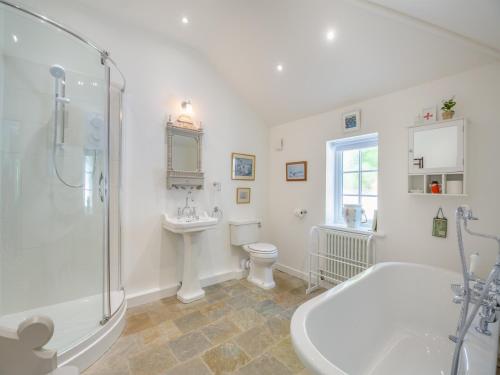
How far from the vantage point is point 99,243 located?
2158mm

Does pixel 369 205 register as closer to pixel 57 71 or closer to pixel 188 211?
pixel 188 211

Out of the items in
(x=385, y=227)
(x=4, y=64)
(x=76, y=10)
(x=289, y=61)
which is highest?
(x=76, y=10)

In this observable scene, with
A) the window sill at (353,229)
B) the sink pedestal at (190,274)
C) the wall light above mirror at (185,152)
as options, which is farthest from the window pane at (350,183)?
the sink pedestal at (190,274)

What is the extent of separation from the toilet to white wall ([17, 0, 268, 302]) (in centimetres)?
19

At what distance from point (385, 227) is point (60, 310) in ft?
9.98

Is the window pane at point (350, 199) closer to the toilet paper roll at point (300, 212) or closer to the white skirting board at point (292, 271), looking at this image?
the toilet paper roll at point (300, 212)

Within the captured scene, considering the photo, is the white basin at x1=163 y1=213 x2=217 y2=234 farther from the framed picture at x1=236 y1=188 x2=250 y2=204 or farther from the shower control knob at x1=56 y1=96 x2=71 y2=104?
the shower control knob at x1=56 y1=96 x2=71 y2=104

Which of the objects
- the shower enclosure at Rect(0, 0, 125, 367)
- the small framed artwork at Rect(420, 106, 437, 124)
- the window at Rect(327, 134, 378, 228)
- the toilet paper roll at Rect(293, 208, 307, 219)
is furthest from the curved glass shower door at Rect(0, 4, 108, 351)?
the small framed artwork at Rect(420, 106, 437, 124)

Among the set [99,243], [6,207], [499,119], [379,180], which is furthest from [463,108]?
[6,207]

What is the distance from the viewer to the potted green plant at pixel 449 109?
186cm

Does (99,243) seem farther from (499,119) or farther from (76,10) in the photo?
(499,119)

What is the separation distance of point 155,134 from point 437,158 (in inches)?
106

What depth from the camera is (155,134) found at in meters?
2.55

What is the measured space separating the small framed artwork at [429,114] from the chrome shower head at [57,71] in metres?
3.17
